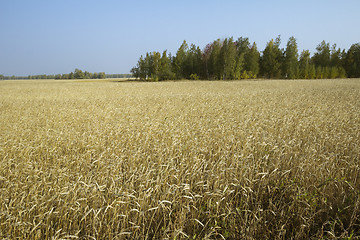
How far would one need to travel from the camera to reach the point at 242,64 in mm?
51375

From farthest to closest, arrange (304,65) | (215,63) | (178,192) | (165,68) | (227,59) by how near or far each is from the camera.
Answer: (304,65), (165,68), (215,63), (227,59), (178,192)

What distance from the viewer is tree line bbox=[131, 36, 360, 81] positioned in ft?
164

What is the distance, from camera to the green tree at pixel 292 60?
171 ft

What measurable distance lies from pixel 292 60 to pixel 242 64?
12760mm

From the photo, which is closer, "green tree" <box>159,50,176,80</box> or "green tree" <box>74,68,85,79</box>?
"green tree" <box>159,50,176,80</box>

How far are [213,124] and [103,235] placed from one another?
516cm

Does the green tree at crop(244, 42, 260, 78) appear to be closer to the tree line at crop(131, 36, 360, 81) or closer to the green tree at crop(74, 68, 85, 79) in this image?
the tree line at crop(131, 36, 360, 81)

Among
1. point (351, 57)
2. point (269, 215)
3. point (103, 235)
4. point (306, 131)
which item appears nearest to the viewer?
point (103, 235)

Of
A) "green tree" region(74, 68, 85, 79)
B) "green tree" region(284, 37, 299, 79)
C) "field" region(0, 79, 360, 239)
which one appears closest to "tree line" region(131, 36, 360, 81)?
"green tree" region(284, 37, 299, 79)

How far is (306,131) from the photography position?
595cm

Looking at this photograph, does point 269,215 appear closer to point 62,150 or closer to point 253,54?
point 62,150

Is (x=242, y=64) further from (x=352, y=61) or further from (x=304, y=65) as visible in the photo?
(x=352, y=61)

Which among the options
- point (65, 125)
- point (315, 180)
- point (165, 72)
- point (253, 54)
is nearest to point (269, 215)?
point (315, 180)

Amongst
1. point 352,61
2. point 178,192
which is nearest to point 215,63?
point 352,61
